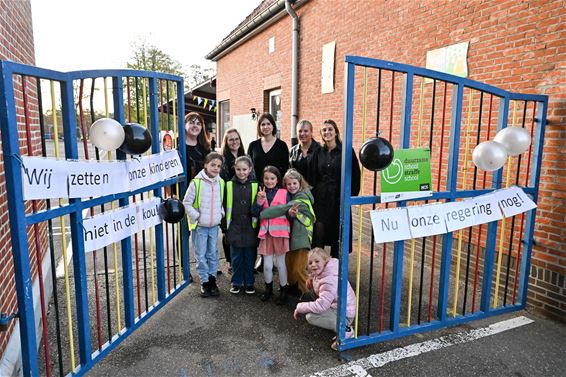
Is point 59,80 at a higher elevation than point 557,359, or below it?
higher

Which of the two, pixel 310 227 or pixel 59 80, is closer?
pixel 59 80

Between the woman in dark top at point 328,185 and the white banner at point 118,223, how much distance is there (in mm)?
1565

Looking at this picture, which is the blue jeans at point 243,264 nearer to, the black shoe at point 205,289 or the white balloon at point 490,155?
the black shoe at point 205,289

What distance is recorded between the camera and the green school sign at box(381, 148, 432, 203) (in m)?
2.75

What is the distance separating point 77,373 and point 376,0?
5649 mm

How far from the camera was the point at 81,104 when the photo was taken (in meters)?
2.56

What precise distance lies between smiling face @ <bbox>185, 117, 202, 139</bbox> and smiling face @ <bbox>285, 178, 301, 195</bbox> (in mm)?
1195

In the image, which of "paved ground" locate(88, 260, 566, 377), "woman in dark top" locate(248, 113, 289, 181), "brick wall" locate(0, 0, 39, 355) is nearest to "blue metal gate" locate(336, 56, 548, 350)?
"paved ground" locate(88, 260, 566, 377)

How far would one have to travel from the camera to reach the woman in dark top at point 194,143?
4.10m

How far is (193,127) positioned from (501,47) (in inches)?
126

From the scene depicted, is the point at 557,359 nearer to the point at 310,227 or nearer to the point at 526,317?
the point at 526,317

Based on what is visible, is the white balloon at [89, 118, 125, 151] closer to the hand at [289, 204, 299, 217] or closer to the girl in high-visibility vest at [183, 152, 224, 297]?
the girl in high-visibility vest at [183, 152, 224, 297]

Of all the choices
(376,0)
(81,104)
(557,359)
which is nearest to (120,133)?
(81,104)

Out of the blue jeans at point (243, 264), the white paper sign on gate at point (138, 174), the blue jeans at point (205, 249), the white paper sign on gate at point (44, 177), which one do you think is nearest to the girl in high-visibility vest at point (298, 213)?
the blue jeans at point (243, 264)
